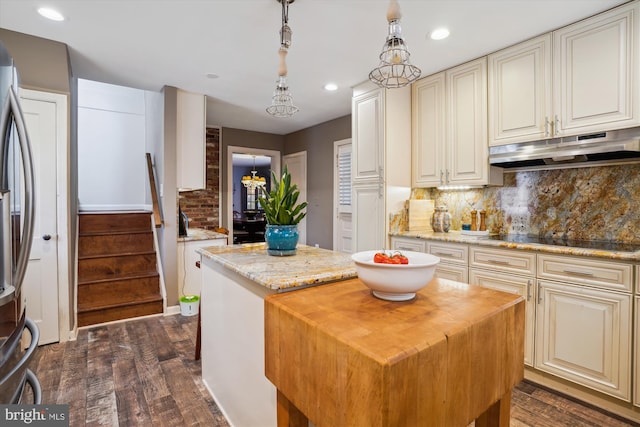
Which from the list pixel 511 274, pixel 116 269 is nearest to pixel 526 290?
pixel 511 274

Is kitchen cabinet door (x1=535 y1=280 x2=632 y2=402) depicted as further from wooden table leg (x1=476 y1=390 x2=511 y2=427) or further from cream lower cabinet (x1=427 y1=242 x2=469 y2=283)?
wooden table leg (x1=476 y1=390 x2=511 y2=427)

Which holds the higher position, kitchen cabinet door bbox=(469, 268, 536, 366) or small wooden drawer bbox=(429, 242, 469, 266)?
small wooden drawer bbox=(429, 242, 469, 266)

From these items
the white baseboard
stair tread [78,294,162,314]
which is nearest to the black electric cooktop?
the white baseboard

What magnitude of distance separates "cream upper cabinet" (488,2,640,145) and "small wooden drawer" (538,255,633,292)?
3.08 ft

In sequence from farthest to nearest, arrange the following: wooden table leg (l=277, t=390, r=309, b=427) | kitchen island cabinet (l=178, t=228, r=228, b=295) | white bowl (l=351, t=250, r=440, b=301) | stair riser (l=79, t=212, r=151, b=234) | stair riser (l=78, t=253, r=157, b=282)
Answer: stair riser (l=79, t=212, r=151, b=234)
kitchen island cabinet (l=178, t=228, r=228, b=295)
stair riser (l=78, t=253, r=157, b=282)
wooden table leg (l=277, t=390, r=309, b=427)
white bowl (l=351, t=250, r=440, b=301)

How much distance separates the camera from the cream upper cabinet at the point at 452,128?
2965 mm

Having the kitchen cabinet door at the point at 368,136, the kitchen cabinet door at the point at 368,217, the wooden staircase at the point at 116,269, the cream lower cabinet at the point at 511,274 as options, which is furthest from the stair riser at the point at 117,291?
the cream lower cabinet at the point at 511,274

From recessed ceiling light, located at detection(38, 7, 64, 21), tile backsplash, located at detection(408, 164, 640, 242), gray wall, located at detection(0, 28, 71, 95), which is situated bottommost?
tile backsplash, located at detection(408, 164, 640, 242)

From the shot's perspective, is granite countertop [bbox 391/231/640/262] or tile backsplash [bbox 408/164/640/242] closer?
granite countertop [bbox 391/231/640/262]

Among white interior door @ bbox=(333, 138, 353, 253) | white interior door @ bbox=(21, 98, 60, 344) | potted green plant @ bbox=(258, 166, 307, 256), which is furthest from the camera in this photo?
white interior door @ bbox=(333, 138, 353, 253)

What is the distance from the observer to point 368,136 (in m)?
3.60

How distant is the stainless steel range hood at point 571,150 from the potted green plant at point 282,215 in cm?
195

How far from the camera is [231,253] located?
2.03 meters

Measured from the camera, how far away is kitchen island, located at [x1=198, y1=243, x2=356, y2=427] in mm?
1493
